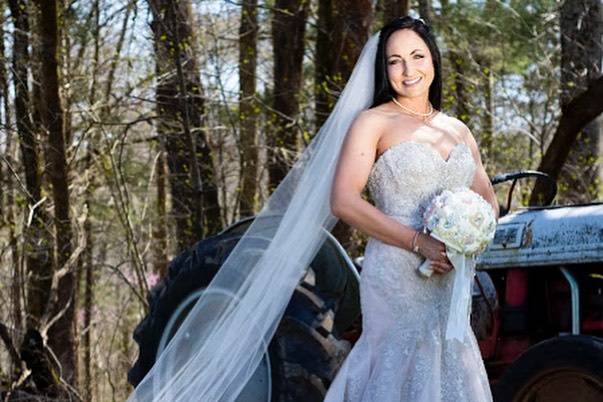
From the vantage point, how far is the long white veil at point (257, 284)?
4938mm

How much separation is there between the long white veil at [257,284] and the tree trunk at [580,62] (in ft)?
20.8

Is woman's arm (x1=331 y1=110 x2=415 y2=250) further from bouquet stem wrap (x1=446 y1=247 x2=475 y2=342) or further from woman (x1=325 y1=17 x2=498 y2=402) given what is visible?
bouquet stem wrap (x1=446 y1=247 x2=475 y2=342)

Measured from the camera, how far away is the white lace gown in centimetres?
438

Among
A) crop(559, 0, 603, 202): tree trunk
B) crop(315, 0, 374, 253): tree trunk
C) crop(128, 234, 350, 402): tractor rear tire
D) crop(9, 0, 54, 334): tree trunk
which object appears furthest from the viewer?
crop(559, 0, 603, 202): tree trunk

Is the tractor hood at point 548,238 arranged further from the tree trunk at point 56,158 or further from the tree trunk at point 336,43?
the tree trunk at point 336,43

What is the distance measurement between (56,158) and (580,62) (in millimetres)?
5448

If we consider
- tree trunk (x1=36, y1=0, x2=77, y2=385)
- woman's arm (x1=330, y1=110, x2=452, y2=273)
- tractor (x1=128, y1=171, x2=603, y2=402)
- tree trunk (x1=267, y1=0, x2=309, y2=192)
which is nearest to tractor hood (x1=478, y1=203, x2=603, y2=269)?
tractor (x1=128, y1=171, x2=603, y2=402)

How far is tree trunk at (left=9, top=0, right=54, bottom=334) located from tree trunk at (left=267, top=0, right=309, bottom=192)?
Answer: 2.39 meters

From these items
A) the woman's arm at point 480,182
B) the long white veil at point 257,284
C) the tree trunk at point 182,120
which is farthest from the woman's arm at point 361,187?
the tree trunk at point 182,120

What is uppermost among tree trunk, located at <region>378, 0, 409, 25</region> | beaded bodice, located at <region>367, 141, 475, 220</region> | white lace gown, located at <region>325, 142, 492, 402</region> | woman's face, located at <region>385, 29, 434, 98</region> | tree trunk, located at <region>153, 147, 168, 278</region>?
tree trunk, located at <region>378, 0, 409, 25</region>

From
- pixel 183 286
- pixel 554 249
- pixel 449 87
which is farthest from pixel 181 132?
pixel 554 249

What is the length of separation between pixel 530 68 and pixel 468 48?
175cm

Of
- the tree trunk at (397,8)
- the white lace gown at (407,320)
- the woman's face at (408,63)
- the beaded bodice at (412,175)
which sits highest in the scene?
the tree trunk at (397,8)

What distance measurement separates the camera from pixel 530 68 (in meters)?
15.6
